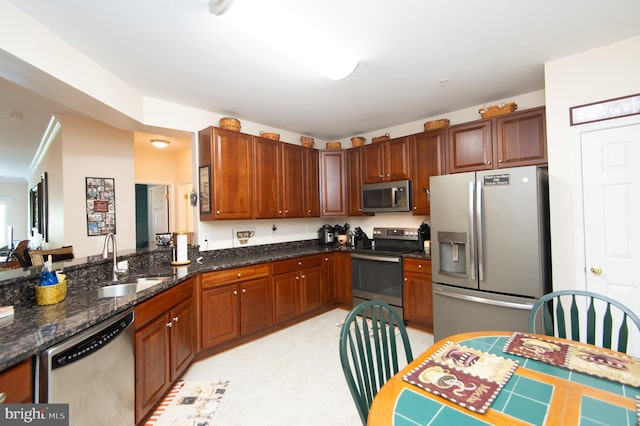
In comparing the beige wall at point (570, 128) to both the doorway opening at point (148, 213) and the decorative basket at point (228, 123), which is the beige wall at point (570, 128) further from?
the doorway opening at point (148, 213)

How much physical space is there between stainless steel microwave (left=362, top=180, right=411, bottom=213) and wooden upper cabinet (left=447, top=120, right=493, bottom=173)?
0.60 meters

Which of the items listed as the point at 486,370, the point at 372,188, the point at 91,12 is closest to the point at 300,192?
the point at 372,188

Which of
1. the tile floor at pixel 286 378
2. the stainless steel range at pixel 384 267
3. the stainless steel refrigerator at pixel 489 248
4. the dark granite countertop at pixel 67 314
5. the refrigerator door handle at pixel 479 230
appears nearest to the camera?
the dark granite countertop at pixel 67 314

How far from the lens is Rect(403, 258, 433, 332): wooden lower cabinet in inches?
123

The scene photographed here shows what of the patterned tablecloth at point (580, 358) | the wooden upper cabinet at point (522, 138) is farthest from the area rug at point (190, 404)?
the wooden upper cabinet at point (522, 138)

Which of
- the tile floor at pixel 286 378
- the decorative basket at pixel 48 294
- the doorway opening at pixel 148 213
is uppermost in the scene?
the doorway opening at pixel 148 213

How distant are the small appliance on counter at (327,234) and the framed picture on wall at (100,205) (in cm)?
289

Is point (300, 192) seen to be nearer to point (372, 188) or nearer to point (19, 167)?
point (372, 188)

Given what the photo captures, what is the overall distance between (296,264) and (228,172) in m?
1.38

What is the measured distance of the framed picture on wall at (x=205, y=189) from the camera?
3.10 meters

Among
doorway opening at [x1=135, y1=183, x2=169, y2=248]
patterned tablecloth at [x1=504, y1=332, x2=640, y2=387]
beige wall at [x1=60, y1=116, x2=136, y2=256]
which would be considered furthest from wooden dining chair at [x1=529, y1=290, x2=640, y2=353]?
doorway opening at [x1=135, y1=183, x2=169, y2=248]

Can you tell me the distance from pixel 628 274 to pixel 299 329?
3.01m

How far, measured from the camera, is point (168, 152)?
5.25m

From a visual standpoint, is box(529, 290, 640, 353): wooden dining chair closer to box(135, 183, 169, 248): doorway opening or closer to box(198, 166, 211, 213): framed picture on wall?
box(198, 166, 211, 213): framed picture on wall
